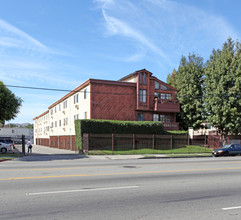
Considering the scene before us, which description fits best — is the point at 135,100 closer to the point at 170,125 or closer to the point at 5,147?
the point at 170,125

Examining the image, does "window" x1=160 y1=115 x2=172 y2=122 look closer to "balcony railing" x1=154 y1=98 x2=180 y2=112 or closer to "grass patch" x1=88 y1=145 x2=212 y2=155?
"balcony railing" x1=154 y1=98 x2=180 y2=112

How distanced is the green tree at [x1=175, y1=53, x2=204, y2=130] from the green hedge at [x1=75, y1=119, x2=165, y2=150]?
677cm

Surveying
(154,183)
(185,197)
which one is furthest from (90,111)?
(185,197)

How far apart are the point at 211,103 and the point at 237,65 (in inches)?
233

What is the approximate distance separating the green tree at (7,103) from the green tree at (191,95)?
22.9 metres

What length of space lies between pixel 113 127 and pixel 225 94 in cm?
1525

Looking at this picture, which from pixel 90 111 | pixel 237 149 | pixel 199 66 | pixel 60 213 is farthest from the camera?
pixel 199 66

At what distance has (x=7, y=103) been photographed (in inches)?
1158

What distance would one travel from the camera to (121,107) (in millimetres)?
35188

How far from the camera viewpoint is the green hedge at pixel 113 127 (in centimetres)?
2855

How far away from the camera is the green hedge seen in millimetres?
28547

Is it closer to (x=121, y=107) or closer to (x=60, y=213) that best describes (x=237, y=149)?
(x=121, y=107)

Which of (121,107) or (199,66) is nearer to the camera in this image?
→ (121,107)

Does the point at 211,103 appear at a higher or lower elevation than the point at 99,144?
higher
